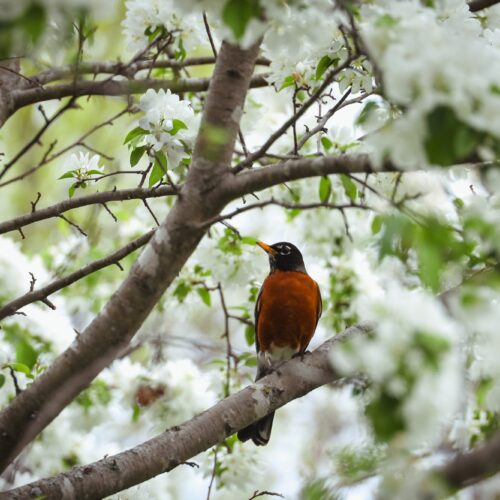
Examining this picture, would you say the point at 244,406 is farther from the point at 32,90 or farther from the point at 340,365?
the point at 32,90

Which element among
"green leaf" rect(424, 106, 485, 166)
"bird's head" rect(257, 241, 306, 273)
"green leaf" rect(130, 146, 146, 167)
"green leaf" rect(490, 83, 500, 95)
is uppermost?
"bird's head" rect(257, 241, 306, 273)

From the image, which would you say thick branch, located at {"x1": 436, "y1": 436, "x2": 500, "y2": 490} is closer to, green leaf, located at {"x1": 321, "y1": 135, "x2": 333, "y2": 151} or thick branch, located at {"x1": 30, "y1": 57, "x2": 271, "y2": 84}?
green leaf, located at {"x1": 321, "y1": 135, "x2": 333, "y2": 151}

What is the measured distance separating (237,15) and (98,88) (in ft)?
6.15

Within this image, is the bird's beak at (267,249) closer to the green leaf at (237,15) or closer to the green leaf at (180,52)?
the green leaf at (180,52)

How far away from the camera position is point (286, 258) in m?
5.25

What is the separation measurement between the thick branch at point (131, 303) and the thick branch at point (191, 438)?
230mm

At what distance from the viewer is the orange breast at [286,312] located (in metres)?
4.86

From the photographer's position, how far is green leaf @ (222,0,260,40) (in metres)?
1.77

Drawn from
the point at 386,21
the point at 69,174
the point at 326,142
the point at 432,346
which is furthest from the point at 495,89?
the point at 326,142

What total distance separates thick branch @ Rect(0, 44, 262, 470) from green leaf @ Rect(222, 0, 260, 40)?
53 cm

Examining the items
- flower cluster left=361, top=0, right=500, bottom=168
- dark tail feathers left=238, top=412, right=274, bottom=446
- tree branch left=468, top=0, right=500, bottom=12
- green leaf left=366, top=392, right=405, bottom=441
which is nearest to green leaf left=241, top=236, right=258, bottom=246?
dark tail feathers left=238, top=412, right=274, bottom=446

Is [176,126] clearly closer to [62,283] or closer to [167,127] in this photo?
[167,127]

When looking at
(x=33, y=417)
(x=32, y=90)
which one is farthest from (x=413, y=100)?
(x=32, y=90)

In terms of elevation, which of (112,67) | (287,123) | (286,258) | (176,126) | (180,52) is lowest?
→ (287,123)
